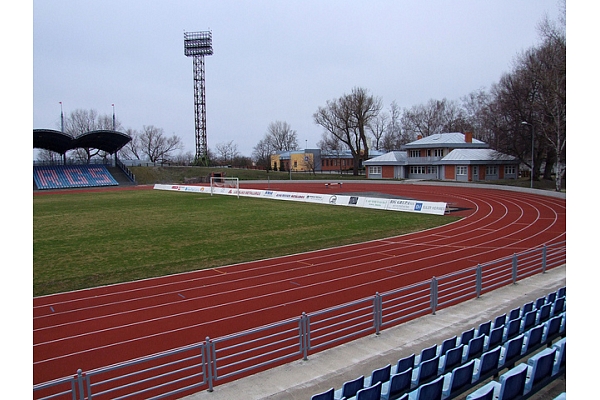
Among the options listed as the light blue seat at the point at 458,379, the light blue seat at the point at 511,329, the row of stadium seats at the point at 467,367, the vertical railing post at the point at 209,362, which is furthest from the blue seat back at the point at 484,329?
the vertical railing post at the point at 209,362

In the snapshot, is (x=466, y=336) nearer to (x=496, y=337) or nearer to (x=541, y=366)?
(x=496, y=337)

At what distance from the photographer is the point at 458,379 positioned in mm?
6301

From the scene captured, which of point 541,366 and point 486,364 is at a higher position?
point 541,366

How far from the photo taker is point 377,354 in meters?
8.61

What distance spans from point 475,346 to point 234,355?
13.8ft

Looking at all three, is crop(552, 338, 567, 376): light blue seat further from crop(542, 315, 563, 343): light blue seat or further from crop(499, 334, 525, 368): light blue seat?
crop(542, 315, 563, 343): light blue seat

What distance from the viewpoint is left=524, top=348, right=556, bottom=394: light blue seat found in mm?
6262

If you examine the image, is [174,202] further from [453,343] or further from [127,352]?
[453,343]

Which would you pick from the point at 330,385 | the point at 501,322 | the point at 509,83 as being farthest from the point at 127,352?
the point at 509,83

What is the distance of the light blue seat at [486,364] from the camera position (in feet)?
22.2

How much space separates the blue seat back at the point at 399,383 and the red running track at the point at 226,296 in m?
5.44

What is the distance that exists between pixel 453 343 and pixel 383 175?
70.3 meters

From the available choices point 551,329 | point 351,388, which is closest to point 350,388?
point 351,388

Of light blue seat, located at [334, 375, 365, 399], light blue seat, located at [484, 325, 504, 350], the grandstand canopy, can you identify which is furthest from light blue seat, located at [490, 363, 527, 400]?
the grandstand canopy
